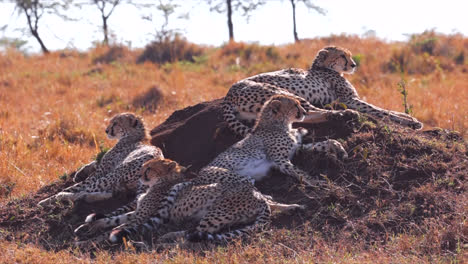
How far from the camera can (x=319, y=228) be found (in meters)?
4.25

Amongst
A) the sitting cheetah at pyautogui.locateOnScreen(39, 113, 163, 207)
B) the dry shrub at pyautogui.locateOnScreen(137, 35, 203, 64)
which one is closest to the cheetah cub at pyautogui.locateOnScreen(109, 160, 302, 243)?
the sitting cheetah at pyautogui.locateOnScreen(39, 113, 163, 207)

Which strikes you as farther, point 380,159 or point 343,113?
point 343,113

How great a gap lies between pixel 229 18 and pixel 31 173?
13.8m

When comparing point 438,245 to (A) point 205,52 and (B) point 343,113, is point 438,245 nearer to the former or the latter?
(B) point 343,113

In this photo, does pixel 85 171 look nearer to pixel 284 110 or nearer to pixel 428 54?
pixel 284 110

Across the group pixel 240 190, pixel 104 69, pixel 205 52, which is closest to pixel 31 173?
pixel 240 190

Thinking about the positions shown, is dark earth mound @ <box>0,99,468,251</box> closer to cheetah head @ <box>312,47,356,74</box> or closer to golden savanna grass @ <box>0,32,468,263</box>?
golden savanna grass @ <box>0,32,468,263</box>

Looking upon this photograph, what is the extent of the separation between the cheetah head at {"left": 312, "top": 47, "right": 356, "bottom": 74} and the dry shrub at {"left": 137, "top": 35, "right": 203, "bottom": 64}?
888 centimetres

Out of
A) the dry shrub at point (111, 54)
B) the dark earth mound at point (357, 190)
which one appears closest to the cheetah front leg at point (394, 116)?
the dark earth mound at point (357, 190)

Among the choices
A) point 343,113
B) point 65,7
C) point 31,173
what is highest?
point 65,7

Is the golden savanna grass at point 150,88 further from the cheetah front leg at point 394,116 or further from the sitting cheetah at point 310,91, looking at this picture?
the sitting cheetah at point 310,91

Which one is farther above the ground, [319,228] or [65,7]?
[65,7]

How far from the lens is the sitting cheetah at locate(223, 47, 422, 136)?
5.77m

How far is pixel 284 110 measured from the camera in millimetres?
5332
